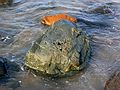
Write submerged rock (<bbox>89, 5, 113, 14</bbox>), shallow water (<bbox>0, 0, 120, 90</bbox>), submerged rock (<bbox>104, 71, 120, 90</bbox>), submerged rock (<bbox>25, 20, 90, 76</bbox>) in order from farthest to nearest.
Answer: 1. submerged rock (<bbox>89, 5, 113, 14</bbox>)
2. submerged rock (<bbox>25, 20, 90, 76</bbox>)
3. shallow water (<bbox>0, 0, 120, 90</bbox>)
4. submerged rock (<bbox>104, 71, 120, 90</bbox>)

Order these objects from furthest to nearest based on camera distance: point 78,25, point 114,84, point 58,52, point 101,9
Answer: point 101,9 < point 78,25 < point 58,52 < point 114,84

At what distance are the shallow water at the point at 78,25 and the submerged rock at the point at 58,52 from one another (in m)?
0.24

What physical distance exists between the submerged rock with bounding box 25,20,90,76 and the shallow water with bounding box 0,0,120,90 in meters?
0.24

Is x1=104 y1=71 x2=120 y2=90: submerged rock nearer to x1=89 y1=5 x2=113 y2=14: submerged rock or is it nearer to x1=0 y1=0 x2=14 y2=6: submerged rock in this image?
x1=89 y1=5 x2=113 y2=14: submerged rock

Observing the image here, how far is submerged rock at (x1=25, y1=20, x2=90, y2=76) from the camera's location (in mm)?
7242

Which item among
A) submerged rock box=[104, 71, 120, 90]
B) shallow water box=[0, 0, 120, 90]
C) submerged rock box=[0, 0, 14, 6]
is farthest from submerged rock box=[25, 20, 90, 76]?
submerged rock box=[0, 0, 14, 6]

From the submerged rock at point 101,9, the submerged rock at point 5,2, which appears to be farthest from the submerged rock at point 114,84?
the submerged rock at point 5,2

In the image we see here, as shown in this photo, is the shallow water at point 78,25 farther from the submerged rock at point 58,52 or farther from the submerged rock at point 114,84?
the submerged rock at point 114,84

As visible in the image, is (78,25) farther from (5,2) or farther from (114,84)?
(114,84)

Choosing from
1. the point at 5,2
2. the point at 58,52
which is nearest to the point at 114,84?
the point at 58,52

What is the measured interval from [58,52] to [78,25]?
2.92 metres

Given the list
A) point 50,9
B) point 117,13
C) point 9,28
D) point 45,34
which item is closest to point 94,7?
point 117,13

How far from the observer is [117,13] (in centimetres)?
1152

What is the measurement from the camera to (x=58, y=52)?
727cm
